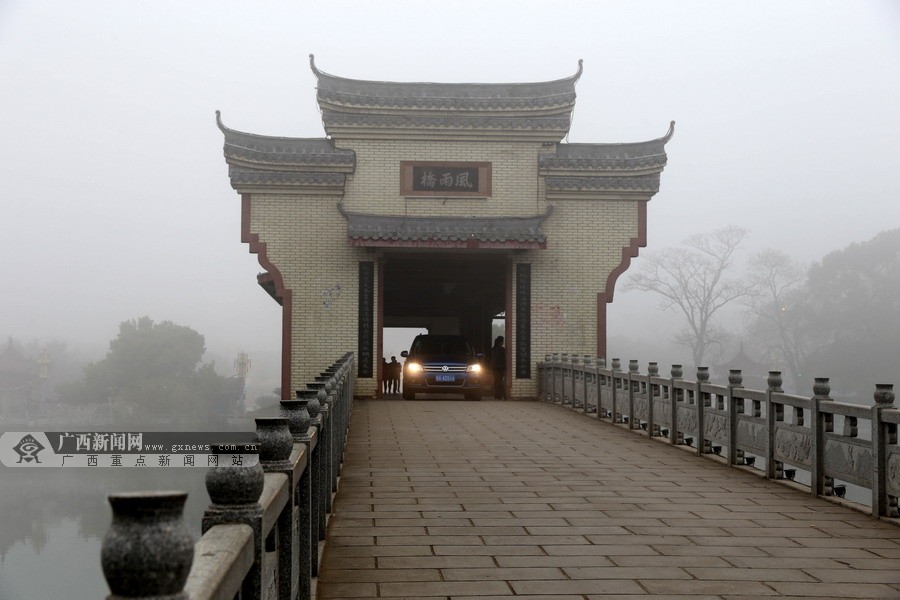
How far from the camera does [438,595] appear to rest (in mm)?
4703

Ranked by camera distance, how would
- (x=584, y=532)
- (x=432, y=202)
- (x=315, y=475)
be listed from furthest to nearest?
(x=432, y=202)
(x=584, y=532)
(x=315, y=475)

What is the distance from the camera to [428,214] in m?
20.9

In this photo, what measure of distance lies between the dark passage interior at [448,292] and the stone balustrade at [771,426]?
753cm

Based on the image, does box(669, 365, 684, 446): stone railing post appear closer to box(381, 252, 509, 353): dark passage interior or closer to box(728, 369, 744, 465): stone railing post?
box(728, 369, 744, 465): stone railing post

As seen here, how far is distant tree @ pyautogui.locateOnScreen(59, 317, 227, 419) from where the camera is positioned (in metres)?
79.2

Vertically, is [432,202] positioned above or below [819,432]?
above

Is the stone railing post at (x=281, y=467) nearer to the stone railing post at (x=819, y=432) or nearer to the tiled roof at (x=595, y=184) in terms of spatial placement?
the stone railing post at (x=819, y=432)

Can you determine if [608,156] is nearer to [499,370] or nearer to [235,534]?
[499,370]

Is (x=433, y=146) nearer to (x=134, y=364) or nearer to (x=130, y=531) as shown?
(x=130, y=531)

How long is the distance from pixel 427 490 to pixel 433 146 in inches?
561

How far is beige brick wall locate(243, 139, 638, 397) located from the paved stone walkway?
9.65 m

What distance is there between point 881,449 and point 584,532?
264 cm

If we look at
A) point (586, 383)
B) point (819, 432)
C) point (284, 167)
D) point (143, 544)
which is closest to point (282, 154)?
point (284, 167)

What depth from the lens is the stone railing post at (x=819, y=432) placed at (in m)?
8.02
